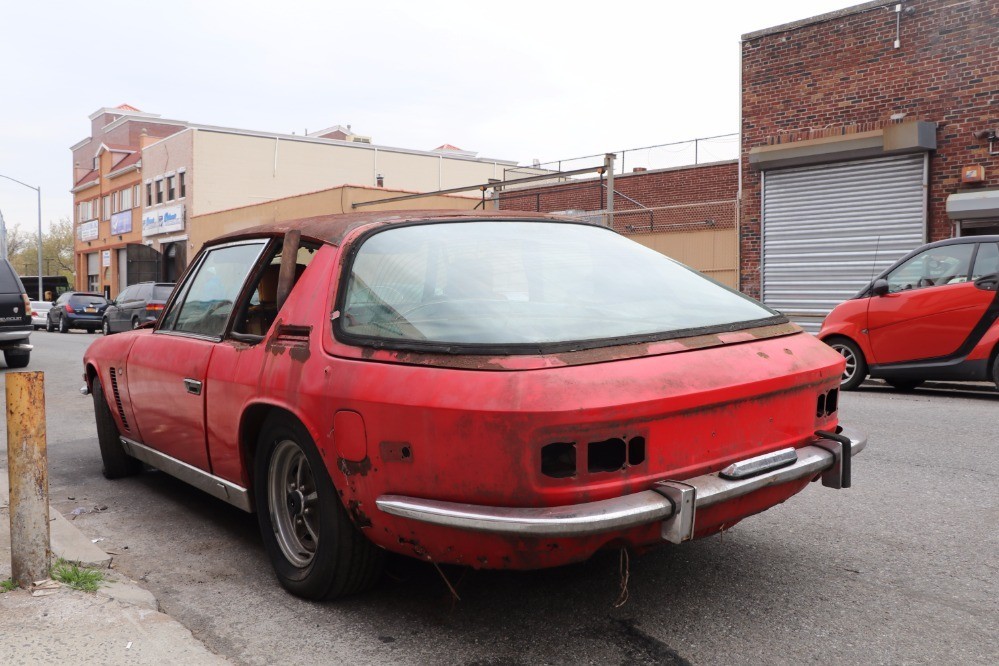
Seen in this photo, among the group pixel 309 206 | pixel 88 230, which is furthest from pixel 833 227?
pixel 88 230

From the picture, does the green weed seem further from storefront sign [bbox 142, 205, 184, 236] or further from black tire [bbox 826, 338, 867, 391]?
storefront sign [bbox 142, 205, 184, 236]

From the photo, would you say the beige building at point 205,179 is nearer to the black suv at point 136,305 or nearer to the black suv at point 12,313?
the black suv at point 136,305

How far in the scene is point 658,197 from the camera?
1030 inches

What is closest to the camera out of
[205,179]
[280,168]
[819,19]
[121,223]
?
[819,19]

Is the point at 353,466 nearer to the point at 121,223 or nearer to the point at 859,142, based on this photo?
the point at 859,142

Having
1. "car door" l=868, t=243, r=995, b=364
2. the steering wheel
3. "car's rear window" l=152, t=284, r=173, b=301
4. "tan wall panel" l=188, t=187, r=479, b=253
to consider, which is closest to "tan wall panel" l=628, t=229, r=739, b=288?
"car door" l=868, t=243, r=995, b=364

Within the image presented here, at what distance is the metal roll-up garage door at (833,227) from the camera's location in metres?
16.3

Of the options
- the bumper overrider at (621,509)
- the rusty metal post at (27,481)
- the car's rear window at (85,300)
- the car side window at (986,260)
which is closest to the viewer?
the bumper overrider at (621,509)

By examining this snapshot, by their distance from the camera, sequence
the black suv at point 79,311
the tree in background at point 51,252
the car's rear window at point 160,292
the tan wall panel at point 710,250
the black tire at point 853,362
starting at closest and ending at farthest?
1. the black tire at point 853,362
2. the tan wall panel at point 710,250
3. the car's rear window at point 160,292
4. the black suv at point 79,311
5. the tree in background at point 51,252

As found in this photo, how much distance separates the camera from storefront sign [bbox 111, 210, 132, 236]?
50.6 m

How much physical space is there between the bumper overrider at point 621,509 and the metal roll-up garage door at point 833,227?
14.6 metres

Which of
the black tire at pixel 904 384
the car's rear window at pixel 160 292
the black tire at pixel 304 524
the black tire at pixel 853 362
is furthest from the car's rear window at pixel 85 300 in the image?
the black tire at pixel 304 524

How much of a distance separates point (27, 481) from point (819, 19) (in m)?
16.9

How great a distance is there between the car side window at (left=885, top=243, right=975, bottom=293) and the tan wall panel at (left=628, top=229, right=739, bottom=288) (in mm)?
8363
